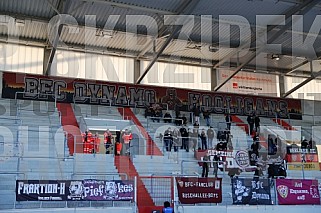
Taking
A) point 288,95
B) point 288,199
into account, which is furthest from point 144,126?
point 288,95

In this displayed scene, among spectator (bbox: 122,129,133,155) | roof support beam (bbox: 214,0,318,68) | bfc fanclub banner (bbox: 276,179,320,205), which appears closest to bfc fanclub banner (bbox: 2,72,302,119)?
roof support beam (bbox: 214,0,318,68)

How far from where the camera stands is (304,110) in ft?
99.6

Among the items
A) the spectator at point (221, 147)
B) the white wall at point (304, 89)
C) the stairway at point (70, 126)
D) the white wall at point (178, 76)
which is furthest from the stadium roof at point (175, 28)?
the spectator at point (221, 147)

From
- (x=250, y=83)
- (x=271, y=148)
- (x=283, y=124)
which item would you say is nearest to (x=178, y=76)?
(x=250, y=83)

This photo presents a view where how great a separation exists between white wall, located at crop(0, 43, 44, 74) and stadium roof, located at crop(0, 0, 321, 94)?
0.46 metres

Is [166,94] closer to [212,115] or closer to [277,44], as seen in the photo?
[212,115]

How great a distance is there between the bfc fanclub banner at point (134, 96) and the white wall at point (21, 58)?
372mm

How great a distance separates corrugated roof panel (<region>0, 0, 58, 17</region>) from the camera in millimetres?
18703

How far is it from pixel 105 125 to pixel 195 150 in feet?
17.6

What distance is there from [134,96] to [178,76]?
3.28m

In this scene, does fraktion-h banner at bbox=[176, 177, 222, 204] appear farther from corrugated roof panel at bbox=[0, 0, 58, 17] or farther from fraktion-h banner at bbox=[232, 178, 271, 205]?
corrugated roof panel at bbox=[0, 0, 58, 17]

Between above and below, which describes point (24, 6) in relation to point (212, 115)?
above

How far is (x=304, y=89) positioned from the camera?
30688mm

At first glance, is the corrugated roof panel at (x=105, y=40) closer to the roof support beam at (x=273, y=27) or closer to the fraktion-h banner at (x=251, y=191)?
the roof support beam at (x=273, y=27)
